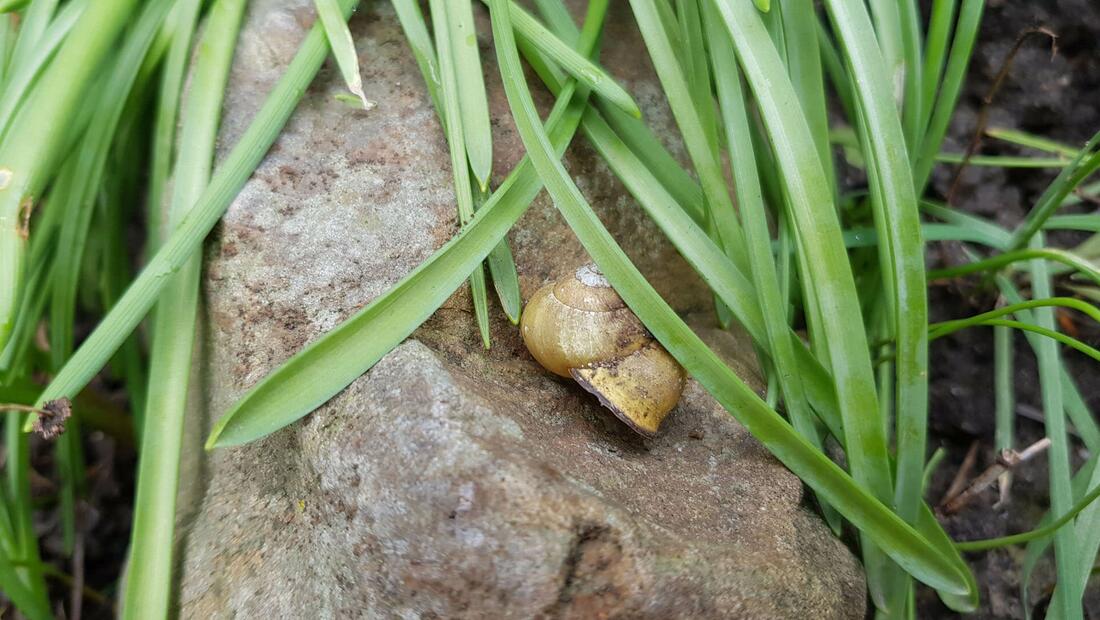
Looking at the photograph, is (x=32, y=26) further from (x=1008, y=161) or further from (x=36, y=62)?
(x=1008, y=161)

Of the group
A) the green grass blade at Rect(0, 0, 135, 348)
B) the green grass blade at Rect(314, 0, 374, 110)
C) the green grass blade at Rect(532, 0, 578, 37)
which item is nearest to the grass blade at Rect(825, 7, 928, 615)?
the green grass blade at Rect(532, 0, 578, 37)

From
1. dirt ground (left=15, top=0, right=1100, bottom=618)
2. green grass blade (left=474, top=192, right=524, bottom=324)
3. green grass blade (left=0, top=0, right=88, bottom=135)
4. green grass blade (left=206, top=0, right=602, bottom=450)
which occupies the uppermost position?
green grass blade (left=0, top=0, right=88, bottom=135)

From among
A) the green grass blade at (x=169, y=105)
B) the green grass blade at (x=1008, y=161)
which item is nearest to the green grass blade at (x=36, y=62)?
the green grass blade at (x=169, y=105)

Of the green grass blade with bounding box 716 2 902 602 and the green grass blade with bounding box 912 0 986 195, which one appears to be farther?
the green grass blade with bounding box 912 0 986 195

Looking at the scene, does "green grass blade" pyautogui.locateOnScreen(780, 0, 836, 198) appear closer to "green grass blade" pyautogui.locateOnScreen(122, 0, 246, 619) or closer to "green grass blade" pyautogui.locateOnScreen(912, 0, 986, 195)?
"green grass blade" pyautogui.locateOnScreen(912, 0, 986, 195)

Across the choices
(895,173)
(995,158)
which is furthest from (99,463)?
(995,158)

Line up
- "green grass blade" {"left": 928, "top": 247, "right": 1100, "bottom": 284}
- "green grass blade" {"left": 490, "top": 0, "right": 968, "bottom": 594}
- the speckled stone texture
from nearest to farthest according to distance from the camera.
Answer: the speckled stone texture, "green grass blade" {"left": 490, "top": 0, "right": 968, "bottom": 594}, "green grass blade" {"left": 928, "top": 247, "right": 1100, "bottom": 284}

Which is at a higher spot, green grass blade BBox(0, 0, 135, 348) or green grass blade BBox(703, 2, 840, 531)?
green grass blade BBox(0, 0, 135, 348)

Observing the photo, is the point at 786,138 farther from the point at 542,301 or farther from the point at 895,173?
the point at 542,301
